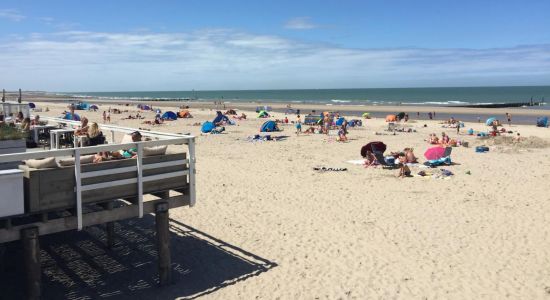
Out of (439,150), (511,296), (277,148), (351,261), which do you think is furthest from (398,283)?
(277,148)

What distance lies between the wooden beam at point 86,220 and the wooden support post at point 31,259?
8 centimetres

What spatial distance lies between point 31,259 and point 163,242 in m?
1.70

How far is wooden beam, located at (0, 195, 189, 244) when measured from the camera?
5594mm

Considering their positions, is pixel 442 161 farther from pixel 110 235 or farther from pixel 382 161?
pixel 110 235

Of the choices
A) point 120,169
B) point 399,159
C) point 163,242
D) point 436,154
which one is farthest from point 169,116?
point 120,169

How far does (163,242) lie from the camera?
6805 mm

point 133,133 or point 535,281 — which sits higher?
point 133,133

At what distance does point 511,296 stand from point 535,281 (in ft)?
2.36

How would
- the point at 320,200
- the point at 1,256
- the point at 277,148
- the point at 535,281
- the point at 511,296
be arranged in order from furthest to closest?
the point at 277,148 < the point at 320,200 < the point at 1,256 < the point at 535,281 < the point at 511,296

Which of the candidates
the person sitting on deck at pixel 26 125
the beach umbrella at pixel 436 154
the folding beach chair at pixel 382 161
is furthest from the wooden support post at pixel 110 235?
the beach umbrella at pixel 436 154

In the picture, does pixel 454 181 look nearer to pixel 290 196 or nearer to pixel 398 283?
pixel 290 196

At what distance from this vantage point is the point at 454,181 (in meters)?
13.8

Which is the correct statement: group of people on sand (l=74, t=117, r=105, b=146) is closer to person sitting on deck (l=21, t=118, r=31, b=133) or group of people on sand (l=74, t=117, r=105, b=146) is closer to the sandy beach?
person sitting on deck (l=21, t=118, r=31, b=133)

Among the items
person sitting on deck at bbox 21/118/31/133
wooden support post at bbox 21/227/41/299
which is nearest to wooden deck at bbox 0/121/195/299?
wooden support post at bbox 21/227/41/299
